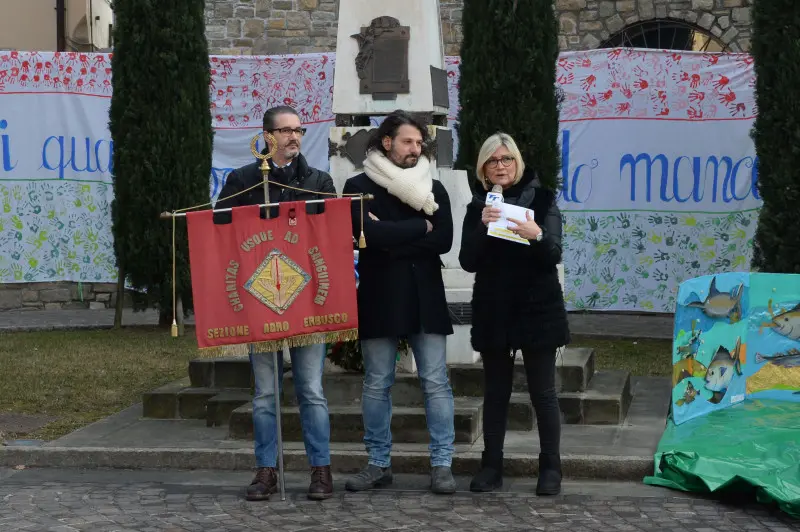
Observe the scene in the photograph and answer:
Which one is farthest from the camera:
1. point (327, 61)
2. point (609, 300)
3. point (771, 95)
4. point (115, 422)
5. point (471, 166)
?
point (327, 61)

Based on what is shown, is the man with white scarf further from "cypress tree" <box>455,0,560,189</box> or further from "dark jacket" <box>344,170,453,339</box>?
"cypress tree" <box>455,0,560,189</box>

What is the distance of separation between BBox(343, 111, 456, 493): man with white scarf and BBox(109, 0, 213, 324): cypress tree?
24.2ft

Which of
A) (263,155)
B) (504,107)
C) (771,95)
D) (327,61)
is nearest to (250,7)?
(327,61)

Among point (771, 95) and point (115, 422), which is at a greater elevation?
point (771, 95)

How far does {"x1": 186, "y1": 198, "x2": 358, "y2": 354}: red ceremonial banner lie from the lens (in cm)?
668

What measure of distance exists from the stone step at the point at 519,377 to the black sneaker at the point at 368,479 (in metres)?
1.67

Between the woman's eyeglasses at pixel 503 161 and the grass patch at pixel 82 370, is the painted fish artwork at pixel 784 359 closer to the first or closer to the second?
the woman's eyeglasses at pixel 503 161

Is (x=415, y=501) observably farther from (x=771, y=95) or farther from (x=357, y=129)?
(x=771, y=95)

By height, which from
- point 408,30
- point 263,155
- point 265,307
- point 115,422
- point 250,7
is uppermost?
point 250,7

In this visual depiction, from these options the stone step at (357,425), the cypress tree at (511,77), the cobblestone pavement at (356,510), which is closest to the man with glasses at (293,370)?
the cobblestone pavement at (356,510)

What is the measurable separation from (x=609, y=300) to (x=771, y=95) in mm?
3212

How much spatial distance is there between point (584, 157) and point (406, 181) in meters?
7.58

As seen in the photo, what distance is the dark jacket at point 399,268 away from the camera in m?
6.79

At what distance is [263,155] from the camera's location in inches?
263
